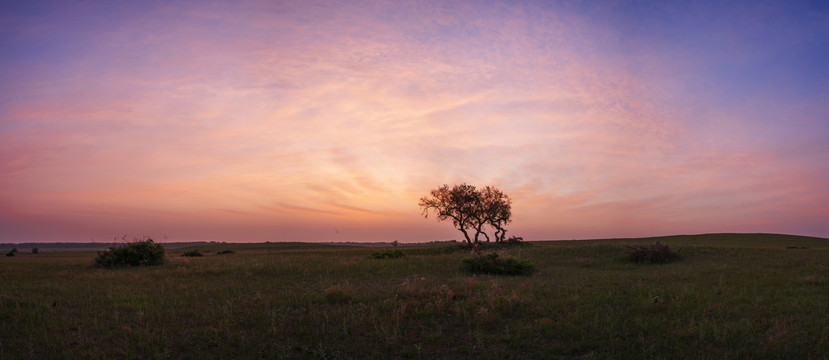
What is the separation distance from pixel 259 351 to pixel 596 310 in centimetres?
886

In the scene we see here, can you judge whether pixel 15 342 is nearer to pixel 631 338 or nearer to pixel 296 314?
pixel 296 314

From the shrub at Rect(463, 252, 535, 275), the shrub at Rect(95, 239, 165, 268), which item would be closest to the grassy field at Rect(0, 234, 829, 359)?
the shrub at Rect(463, 252, 535, 275)

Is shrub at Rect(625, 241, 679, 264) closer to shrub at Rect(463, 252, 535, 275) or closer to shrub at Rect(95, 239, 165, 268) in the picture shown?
shrub at Rect(463, 252, 535, 275)

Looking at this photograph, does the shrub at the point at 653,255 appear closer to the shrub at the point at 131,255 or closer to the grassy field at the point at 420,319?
the grassy field at the point at 420,319

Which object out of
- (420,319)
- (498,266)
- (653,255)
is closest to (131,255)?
(498,266)

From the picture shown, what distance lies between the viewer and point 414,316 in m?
12.0

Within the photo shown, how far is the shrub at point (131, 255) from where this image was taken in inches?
1058

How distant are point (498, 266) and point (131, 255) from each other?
21694 mm

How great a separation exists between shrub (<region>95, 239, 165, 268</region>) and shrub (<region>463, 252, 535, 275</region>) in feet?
62.6

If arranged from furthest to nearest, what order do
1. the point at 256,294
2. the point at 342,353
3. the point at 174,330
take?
the point at 256,294, the point at 174,330, the point at 342,353

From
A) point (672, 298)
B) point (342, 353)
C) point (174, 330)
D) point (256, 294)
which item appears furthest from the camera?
point (256, 294)

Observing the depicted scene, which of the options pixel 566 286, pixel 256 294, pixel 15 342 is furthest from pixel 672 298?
pixel 15 342

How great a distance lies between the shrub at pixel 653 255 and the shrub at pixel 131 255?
2904cm

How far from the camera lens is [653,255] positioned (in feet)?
90.2
